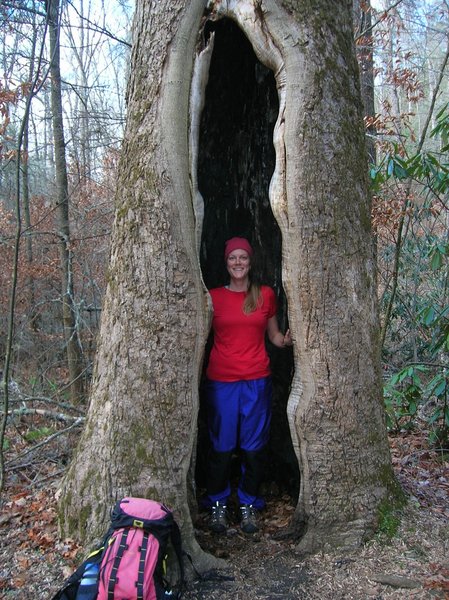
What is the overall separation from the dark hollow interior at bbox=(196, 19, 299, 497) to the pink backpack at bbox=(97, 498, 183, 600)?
4.87 ft

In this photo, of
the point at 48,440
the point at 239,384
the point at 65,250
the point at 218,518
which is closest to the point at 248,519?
the point at 218,518

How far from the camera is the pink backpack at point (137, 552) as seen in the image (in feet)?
8.48

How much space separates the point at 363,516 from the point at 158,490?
4.16 ft

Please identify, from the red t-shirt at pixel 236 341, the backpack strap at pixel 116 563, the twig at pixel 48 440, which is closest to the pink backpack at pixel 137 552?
the backpack strap at pixel 116 563

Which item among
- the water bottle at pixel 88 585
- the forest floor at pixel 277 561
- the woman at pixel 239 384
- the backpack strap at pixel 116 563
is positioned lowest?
the forest floor at pixel 277 561

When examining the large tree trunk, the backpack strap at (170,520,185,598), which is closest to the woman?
the large tree trunk

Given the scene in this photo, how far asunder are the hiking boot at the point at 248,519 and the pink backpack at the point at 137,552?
3.28 ft

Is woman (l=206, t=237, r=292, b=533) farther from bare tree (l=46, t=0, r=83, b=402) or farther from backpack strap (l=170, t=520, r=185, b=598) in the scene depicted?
bare tree (l=46, t=0, r=83, b=402)

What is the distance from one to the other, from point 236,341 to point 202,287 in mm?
764

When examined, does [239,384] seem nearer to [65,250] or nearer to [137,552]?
[137,552]

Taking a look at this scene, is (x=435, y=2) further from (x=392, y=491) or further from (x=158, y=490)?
(x=158, y=490)

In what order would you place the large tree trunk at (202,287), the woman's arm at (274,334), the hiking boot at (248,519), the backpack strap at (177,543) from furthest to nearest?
1. the woman's arm at (274,334)
2. the hiking boot at (248,519)
3. the large tree trunk at (202,287)
4. the backpack strap at (177,543)

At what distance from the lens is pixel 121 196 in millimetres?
3373

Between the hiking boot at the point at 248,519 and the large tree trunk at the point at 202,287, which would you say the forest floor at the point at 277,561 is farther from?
the large tree trunk at the point at 202,287
